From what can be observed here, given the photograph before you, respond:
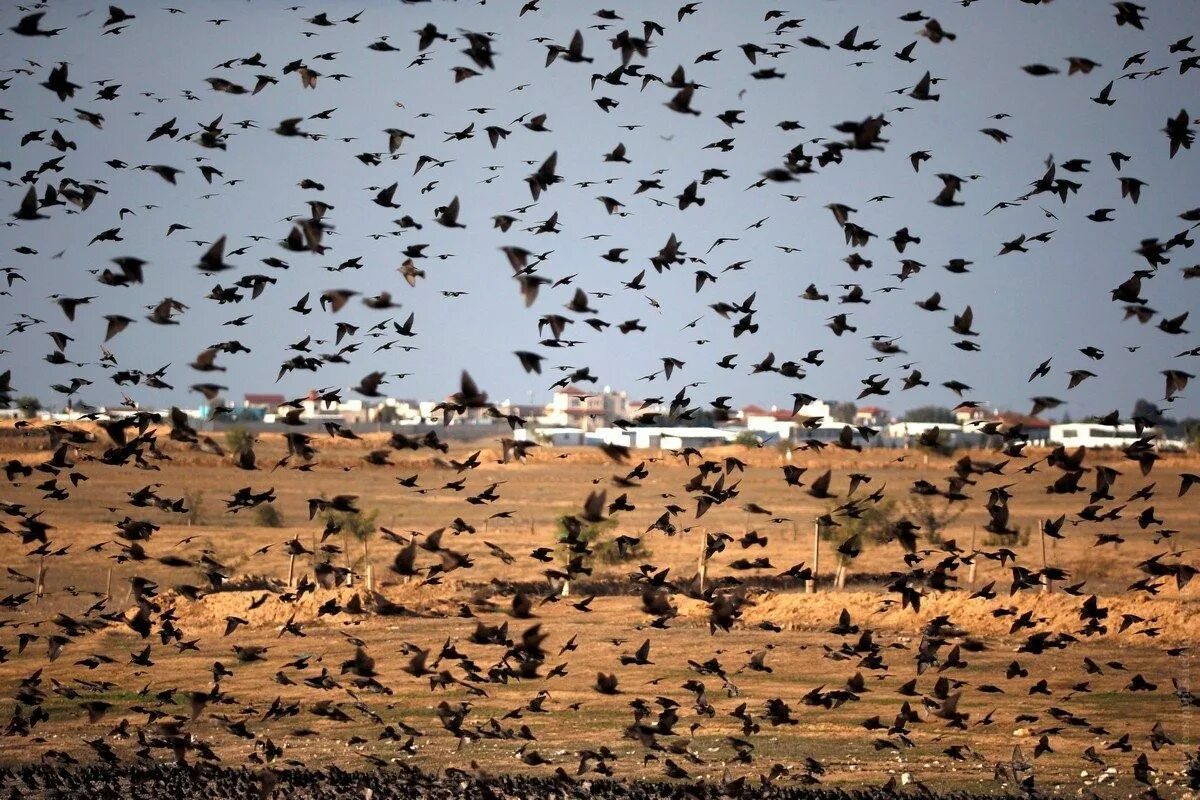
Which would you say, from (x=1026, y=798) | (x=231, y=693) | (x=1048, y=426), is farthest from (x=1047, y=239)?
(x=1048, y=426)

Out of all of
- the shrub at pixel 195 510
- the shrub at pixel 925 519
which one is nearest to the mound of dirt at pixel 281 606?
the shrub at pixel 925 519

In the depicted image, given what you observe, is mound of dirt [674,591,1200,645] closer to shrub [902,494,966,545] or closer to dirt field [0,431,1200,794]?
dirt field [0,431,1200,794]

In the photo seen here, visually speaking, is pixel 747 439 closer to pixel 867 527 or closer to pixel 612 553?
pixel 867 527

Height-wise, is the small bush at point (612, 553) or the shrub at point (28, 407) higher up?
the shrub at point (28, 407)

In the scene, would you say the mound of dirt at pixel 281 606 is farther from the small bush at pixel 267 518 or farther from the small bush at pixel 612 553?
the small bush at pixel 267 518

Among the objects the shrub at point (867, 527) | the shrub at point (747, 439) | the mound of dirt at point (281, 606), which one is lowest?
the mound of dirt at point (281, 606)

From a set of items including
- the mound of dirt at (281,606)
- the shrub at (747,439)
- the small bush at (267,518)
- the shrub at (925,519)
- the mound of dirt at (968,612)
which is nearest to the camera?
the mound of dirt at (968,612)

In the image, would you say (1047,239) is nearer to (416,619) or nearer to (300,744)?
(300,744)

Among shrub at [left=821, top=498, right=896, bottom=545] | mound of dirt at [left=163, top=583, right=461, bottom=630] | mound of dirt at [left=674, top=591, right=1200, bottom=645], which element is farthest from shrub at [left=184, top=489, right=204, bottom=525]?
mound of dirt at [left=674, top=591, right=1200, bottom=645]

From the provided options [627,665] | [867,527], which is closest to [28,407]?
[627,665]
